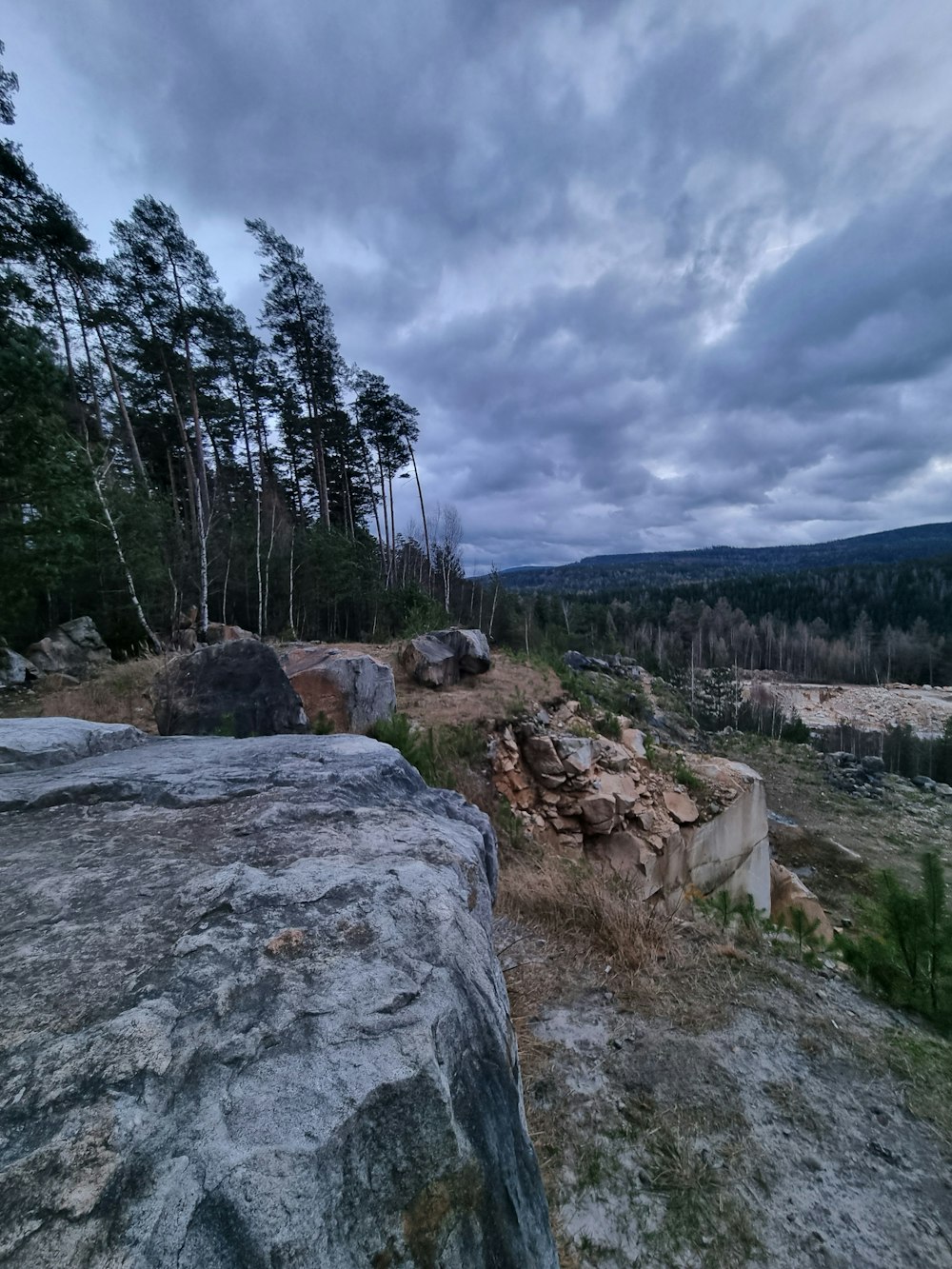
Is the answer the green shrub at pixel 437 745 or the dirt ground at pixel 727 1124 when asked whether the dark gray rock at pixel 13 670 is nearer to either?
the green shrub at pixel 437 745

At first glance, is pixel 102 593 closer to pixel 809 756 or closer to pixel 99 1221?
pixel 99 1221

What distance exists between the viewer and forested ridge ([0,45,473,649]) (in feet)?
25.7

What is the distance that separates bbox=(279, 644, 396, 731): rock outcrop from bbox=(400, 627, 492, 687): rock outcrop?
7.28 feet

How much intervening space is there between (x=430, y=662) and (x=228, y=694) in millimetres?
5105

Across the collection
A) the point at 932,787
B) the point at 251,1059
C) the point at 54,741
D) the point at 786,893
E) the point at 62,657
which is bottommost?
the point at 932,787

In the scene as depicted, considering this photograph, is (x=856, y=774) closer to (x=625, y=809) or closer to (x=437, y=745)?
(x=625, y=809)

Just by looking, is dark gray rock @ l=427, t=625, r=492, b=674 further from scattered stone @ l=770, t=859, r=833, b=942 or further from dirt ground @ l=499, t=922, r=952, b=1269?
dirt ground @ l=499, t=922, r=952, b=1269

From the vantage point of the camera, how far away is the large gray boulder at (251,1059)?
2.99 feet

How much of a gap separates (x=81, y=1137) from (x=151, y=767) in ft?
6.79

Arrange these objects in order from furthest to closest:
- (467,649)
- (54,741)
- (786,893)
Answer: (467,649)
(786,893)
(54,741)

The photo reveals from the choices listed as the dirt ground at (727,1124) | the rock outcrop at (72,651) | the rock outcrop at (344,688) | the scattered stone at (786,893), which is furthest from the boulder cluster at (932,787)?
the rock outcrop at (72,651)

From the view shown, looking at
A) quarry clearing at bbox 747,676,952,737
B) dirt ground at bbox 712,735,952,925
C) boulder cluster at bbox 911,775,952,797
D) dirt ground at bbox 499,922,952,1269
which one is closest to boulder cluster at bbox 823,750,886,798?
dirt ground at bbox 712,735,952,925

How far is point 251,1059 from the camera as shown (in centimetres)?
117

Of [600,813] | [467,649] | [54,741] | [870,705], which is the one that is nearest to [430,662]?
[467,649]
